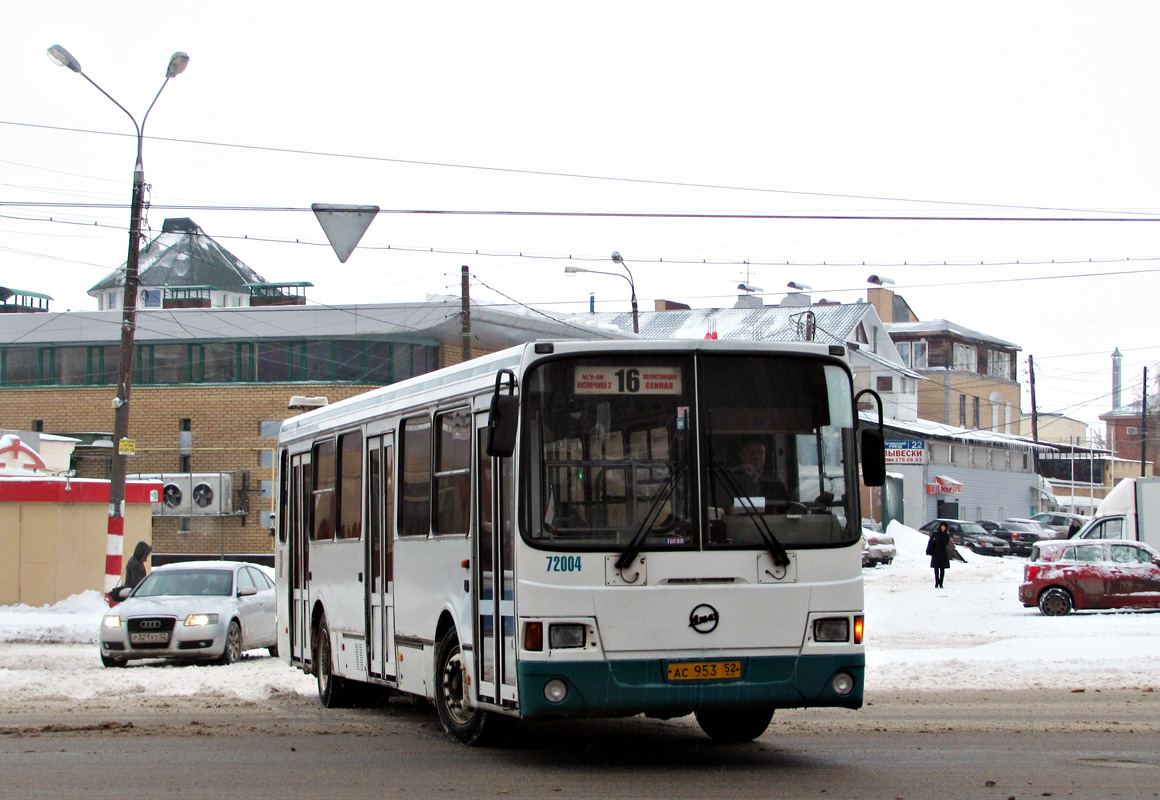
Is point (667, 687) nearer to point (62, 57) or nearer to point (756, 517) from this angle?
point (756, 517)

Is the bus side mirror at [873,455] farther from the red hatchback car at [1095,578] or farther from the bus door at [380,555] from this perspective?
the red hatchback car at [1095,578]

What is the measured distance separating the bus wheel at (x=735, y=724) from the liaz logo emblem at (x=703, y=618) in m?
1.64

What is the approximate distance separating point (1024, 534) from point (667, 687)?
5439 centimetres

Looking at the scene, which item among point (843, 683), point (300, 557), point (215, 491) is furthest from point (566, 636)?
point (215, 491)

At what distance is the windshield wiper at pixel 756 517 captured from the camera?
9492 millimetres

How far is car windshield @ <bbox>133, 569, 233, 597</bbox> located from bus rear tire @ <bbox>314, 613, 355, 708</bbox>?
21.1 feet

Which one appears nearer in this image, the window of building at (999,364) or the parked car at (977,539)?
the parked car at (977,539)

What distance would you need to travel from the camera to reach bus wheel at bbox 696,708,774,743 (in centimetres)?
1091

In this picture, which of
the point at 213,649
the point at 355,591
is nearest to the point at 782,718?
the point at 355,591

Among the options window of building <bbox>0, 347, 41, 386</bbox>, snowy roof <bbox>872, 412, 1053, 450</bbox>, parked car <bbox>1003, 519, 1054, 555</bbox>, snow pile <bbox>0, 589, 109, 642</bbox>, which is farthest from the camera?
snowy roof <bbox>872, 412, 1053, 450</bbox>

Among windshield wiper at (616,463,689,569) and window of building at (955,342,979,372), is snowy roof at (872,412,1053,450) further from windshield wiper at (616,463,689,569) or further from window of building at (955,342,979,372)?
windshield wiper at (616,463,689,569)

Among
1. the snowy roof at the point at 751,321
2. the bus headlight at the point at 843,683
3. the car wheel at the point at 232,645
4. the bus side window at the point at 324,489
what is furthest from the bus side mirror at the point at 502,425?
the snowy roof at the point at 751,321

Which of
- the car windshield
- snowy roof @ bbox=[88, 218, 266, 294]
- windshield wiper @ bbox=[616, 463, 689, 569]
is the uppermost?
snowy roof @ bbox=[88, 218, 266, 294]

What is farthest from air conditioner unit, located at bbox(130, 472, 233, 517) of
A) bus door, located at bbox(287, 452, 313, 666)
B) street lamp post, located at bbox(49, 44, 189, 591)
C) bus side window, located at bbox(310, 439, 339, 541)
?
bus side window, located at bbox(310, 439, 339, 541)
